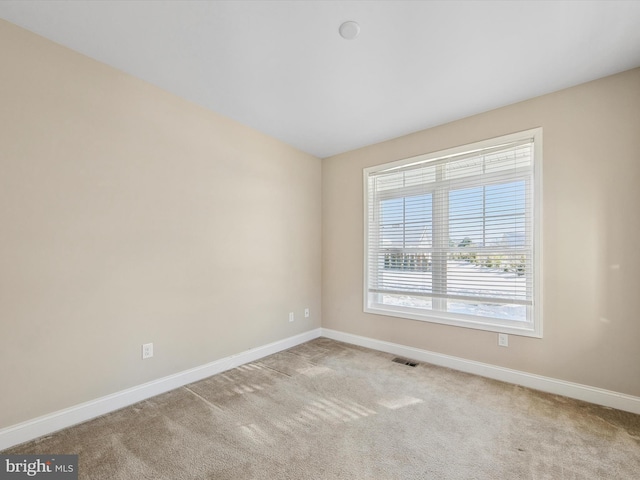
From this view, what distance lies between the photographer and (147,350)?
239 centimetres

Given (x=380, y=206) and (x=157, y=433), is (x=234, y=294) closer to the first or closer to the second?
(x=157, y=433)

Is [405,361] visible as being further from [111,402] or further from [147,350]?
[111,402]

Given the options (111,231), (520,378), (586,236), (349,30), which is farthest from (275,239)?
(586,236)

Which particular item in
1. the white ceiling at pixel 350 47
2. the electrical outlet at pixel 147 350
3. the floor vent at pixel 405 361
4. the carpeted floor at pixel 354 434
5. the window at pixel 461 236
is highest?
the white ceiling at pixel 350 47

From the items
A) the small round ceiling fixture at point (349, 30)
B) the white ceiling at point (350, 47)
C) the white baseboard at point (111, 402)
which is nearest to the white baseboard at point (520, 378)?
the white baseboard at point (111, 402)

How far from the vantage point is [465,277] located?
3033mm

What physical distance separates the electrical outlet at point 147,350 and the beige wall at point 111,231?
0.18ft

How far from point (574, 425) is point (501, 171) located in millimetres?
2173

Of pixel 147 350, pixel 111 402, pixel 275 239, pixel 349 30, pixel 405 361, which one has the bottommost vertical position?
pixel 405 361

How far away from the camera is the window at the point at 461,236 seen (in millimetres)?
2691

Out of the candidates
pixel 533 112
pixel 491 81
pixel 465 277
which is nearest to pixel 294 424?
pixel 465 277

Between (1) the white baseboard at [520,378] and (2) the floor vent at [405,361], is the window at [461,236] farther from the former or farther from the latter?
(2) the floor vent at [405,361]

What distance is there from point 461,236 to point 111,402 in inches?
138

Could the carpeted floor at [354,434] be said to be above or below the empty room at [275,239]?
below
